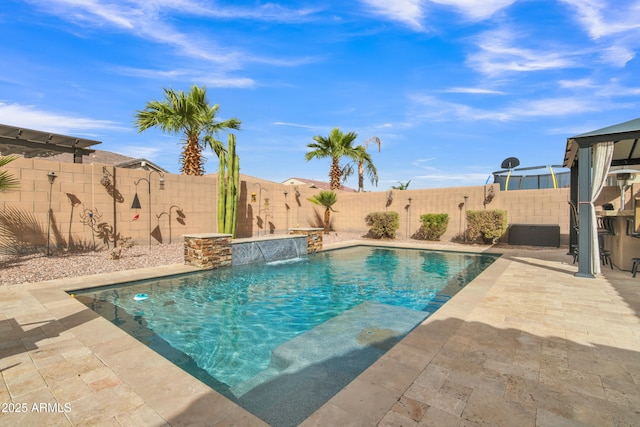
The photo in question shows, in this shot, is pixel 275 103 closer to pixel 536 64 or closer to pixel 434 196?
pixel 434 196

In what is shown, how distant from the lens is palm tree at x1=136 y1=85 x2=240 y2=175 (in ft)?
37.7

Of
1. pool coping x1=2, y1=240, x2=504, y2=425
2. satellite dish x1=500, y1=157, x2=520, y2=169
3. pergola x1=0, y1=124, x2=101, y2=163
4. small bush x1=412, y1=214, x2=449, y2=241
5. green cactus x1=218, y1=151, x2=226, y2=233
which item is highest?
satellite dish x1=500, y1=157, x2=520, y2=169

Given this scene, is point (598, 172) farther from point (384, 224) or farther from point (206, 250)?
point (384, 224)

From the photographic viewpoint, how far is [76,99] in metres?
11.3

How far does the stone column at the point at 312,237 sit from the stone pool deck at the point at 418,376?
7.04 metres

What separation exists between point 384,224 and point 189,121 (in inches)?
392

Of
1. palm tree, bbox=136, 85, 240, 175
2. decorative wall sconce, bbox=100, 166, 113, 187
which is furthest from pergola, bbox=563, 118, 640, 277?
decorative wall sconce, bbox=100, 166, 113, 187

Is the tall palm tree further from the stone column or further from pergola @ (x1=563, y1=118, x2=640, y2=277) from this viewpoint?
pergola @ (x1=563, y1=118, x2=640, y2=277)

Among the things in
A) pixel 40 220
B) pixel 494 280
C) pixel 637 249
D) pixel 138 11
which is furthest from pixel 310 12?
pixel 637 249

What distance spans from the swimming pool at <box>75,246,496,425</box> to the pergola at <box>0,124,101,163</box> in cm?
741

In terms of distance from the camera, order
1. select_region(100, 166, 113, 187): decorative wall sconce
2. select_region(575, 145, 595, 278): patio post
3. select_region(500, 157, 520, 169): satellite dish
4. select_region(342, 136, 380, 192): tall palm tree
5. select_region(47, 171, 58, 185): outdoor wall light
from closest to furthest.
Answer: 1. select_region(575, 145, 595, 278): patio post
2. select_region(47, 171, 58, 185): outdoor wall light
3. select_region(100, 166, 113, 187): decorative wall sconce
4. select_region(500, 157, 520, 169): satellite dish
5. select_region(342, 136, 380, 192): tall palm tree

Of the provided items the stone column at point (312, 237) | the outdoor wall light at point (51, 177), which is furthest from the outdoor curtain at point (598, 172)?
the outdoor wall light at point (51, 177)

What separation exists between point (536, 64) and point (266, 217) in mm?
11843

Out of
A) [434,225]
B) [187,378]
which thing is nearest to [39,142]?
[187,378]
